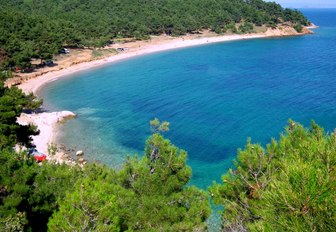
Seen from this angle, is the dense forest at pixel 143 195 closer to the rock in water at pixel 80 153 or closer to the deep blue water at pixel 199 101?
the deep blue water at pixel 199 101

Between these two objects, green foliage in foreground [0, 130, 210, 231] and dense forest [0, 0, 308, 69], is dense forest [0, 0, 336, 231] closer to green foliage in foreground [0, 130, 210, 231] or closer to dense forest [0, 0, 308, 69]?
green foliage in foreground [0, 130, 210, 231]

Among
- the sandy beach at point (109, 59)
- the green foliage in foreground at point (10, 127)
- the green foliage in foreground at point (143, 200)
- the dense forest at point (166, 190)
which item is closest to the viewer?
the dense forest at point (166, 190)

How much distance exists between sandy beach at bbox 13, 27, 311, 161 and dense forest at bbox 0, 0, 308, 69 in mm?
3873

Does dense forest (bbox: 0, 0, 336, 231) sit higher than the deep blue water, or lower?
higher

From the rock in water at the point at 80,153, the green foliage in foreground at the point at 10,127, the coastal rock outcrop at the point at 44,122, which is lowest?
the rock in water at the point at 80,153

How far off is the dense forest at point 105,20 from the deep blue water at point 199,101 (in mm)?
11044

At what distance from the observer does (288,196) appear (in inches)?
195

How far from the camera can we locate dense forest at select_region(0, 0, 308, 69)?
66.1 m

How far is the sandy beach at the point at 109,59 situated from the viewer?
40.4 m

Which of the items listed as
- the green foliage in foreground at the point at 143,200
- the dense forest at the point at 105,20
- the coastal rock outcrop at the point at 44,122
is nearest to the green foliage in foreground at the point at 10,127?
the coastal rock outcrop at the point at 44,122

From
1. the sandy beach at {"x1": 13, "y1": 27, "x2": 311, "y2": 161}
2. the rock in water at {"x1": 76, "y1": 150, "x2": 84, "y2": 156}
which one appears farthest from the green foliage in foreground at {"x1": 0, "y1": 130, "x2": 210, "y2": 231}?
the sandy beach at {"x1": 13, "y1": 27, "x2": 311, "y2": 161}

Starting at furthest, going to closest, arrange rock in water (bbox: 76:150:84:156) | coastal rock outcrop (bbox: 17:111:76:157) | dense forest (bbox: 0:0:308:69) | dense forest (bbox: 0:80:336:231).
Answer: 1. dense forest (bbox: 0:0:308:69)
2. coastal rock outcrop (bbox: 17:111:76:157)
3. rock in water (bbox: 76:150:84:156)
4. dense forest (bbox: 0:80:336:231)

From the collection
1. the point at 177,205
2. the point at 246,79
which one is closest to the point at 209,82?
the point at 246,79

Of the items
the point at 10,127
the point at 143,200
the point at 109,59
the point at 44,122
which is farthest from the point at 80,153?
the point at 109,59
